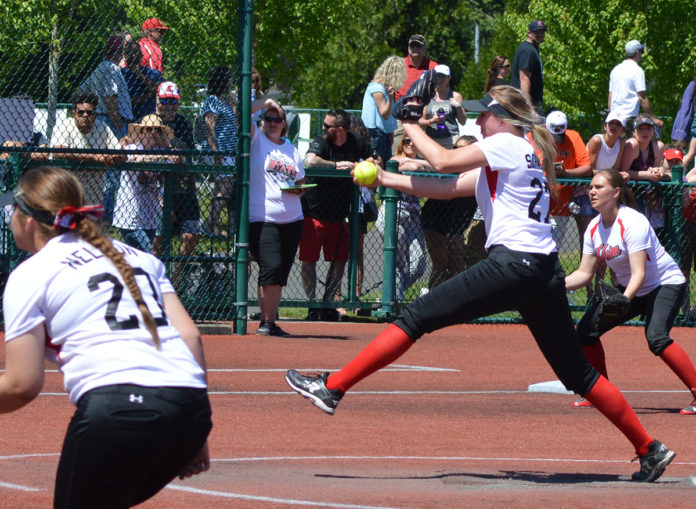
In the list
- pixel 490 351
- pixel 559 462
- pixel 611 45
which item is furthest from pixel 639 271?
pixel 611 45

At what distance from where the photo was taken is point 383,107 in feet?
50.3

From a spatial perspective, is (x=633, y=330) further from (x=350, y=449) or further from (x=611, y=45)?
(x=611, y=45)

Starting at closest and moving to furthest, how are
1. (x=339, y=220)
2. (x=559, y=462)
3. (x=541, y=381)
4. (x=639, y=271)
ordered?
(x=559, y=462)
(x=639, y=271)
(x=541, y=381)
(x=339, y=220)

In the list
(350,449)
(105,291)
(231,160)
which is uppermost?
(105,291)

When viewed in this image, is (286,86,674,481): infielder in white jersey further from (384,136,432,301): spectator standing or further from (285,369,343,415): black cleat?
(384,136,432,301): spectator standing

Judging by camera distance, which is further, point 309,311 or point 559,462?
point 309,311

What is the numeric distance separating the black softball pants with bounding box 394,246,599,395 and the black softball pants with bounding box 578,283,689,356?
5.97 feet

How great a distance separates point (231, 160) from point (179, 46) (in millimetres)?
1245

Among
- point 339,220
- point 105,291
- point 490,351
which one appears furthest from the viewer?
point 339,220

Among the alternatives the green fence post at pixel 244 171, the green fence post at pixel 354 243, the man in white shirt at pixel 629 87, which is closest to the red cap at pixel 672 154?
the man in white shirt at pixel 629 87

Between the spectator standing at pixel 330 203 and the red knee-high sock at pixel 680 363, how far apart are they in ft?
19.5

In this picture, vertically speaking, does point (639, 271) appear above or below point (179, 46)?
below

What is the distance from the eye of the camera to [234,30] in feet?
43.0

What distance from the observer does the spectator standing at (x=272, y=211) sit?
1281 cm
